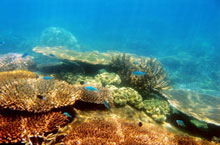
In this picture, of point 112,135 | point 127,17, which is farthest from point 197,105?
point 127,17

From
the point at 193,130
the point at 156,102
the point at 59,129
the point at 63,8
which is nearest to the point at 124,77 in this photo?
the point at 156,102

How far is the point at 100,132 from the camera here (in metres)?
3.01

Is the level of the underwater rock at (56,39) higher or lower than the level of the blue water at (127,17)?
lower

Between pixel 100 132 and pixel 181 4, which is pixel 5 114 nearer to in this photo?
pixel 100 132

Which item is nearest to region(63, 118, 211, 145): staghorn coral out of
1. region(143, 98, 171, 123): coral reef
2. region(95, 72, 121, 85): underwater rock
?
region(143, 98, 171, 123): coral reef

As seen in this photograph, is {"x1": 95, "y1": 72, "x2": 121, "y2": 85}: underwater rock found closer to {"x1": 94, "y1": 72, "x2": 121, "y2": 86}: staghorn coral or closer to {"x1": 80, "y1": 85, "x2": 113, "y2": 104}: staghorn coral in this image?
{"x1": 94, "y1": 72, "x2": 121, "y2": 86}: staghorn coral

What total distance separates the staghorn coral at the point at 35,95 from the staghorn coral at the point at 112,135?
91 cm

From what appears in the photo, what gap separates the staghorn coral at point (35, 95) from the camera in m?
2.98

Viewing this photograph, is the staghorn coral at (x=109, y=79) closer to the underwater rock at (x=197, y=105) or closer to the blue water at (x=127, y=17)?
the underwater rock at (x=197, y=105)

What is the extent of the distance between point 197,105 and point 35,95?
7081mm

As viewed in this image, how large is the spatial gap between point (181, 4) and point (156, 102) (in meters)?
152

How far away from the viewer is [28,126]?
8.64ft

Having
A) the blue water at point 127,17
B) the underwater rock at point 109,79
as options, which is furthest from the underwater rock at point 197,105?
the blue water at point 127,17

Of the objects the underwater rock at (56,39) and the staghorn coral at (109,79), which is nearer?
the staghorn coral at (109,79)
